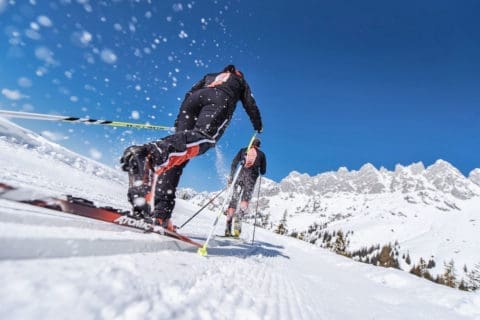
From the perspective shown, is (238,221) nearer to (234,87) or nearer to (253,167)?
(253,167)

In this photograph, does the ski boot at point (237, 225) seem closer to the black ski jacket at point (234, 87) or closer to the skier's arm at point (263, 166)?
the skier's arm at point (263, 166)

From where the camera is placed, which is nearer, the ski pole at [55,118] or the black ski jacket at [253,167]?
the ski pole at [55,118]

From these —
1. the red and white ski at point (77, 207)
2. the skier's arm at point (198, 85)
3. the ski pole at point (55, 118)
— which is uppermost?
the skier's arm at point (198, 85)

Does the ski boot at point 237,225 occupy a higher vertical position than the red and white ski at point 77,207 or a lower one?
higher

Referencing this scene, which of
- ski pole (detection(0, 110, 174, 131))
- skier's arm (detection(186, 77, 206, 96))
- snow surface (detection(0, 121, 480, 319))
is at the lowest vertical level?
snow surface (detection(0, 121, 480, 319))

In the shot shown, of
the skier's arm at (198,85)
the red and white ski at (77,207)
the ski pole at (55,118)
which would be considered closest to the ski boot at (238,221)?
the skier's arm at (198,85)

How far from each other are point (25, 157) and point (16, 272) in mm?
6412

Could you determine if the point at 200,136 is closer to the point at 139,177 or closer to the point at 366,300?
the point at 139,177

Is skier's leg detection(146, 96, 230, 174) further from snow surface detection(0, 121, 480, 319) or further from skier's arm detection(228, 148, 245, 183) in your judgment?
skier's arm detection(228, 148, 245, 183)

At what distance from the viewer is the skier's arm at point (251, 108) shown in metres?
4.60

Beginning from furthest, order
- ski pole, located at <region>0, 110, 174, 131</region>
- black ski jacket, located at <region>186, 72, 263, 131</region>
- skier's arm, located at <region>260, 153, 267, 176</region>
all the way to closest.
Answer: skier's arm, located at <region>260, 153, 267, 176</region>
black ski jacket, located at <region>186, 72, 263, 131</region>
ski pole, located at <region>0, 110, 174, 131</region>

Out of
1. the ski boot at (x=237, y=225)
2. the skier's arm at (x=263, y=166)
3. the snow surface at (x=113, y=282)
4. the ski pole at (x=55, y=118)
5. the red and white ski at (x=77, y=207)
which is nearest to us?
the snow surface at (x=113, y=282)

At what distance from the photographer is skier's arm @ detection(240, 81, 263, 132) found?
15.1 ft

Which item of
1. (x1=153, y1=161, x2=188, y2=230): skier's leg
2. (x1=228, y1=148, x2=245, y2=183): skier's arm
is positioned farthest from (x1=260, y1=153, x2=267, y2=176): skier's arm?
(x1=153, y1=161, x2=188, y2=230): skier's leg
